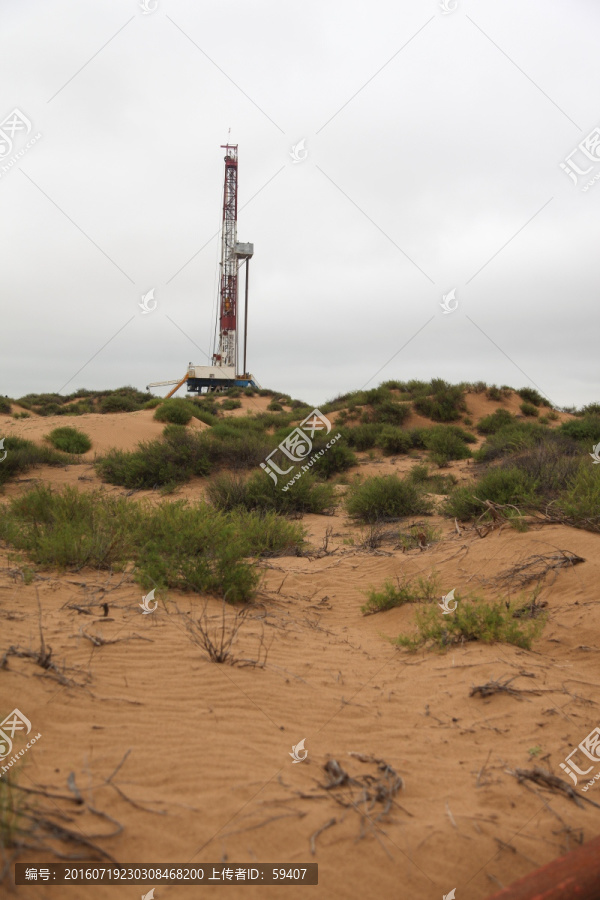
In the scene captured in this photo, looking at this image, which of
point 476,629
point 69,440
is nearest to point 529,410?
point 69,440

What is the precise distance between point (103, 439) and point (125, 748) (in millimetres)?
14982

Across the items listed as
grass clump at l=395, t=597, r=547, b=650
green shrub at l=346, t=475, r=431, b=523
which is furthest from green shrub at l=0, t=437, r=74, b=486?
grass clump at l=395, t=597, r=547, b=650

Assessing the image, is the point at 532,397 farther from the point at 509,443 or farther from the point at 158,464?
the point at 158,464

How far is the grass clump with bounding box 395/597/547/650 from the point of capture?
4242mm

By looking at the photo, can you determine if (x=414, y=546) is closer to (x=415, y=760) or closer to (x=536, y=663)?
(x=536, y=663)

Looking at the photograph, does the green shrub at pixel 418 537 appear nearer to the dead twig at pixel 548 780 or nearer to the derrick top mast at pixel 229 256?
the dead twig at pixel 548 780

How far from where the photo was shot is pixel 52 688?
2936 mm

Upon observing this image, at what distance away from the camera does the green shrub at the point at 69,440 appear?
15383 millimetres

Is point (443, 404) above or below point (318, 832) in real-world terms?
above

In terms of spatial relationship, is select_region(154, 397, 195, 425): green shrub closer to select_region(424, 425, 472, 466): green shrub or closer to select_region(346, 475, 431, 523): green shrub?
select_region(424, 425, 472, 466): green shrub

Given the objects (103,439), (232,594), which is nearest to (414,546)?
(232,594)

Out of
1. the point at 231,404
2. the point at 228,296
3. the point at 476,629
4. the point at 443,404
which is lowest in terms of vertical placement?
the point at 476,629

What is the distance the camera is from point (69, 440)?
615 inches

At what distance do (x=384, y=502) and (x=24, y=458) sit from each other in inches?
329
